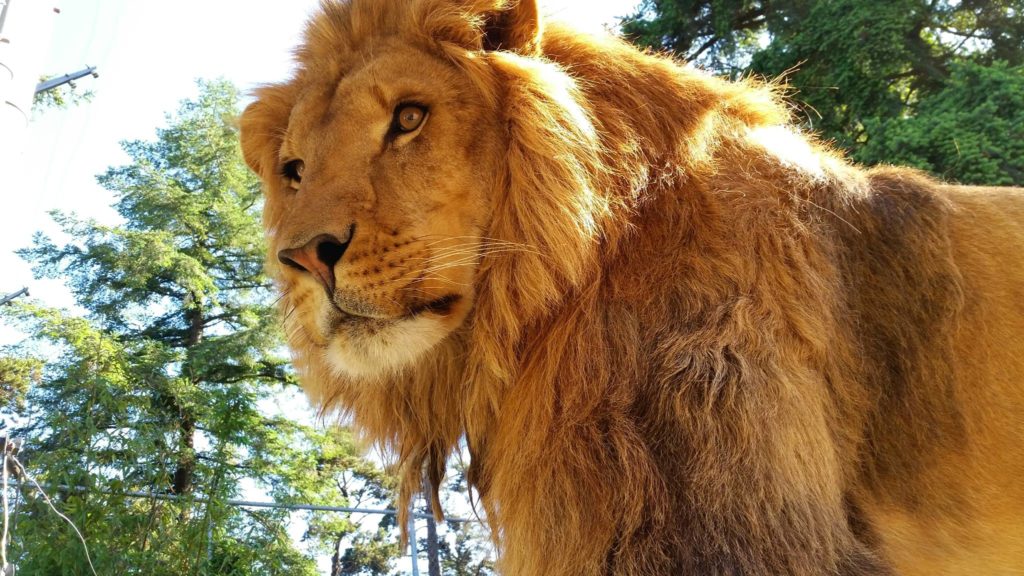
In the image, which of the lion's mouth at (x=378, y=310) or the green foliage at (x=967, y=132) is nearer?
the lion's mouth at (x=378, y=310)

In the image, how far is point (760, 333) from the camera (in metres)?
1.70

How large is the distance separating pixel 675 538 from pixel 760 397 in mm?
331

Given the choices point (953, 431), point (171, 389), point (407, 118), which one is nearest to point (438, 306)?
point (407, 118)

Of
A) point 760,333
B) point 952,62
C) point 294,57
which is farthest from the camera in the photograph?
point 952,62

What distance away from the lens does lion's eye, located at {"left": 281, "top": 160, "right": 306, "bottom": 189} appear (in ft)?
7.83

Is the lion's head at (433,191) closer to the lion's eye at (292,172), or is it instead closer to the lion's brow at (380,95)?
the lion's brow at (380,95)

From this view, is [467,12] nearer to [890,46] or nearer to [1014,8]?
[890,46]

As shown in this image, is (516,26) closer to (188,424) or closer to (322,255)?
(322,255)

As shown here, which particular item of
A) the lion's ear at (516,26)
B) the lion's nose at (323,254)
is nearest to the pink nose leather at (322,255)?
the lion's nose at (323,254)

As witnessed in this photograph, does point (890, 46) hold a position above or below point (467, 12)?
above

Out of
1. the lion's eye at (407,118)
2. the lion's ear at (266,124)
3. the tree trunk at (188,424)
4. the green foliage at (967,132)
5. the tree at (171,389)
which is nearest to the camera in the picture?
the lion's eye at (407,118)

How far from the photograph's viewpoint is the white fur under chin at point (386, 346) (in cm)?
191

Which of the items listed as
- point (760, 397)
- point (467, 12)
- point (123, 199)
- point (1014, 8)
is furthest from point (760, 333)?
point (123, 199)

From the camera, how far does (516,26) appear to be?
2.17 meters
